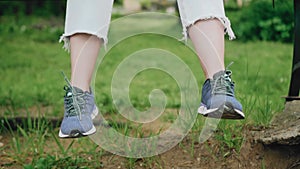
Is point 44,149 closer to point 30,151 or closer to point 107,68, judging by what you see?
point 30,151

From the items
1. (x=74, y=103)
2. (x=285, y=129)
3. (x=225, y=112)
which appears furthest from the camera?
(x=285, y=129)

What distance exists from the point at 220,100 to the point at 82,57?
0.52 m

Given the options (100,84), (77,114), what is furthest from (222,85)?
(100,84)

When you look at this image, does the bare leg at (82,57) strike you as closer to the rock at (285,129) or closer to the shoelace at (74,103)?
the shoelace at (74,103)

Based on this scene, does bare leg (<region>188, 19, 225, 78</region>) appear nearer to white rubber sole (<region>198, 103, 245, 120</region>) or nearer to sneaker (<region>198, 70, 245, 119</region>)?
sneaker (<region>198, 70, 245, 119</region>)

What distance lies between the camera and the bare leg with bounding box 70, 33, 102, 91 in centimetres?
200

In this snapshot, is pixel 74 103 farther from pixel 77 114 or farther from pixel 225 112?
pixel 225 112

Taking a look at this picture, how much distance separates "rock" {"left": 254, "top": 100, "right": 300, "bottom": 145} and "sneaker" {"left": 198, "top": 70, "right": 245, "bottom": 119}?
298mm

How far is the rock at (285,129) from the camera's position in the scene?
2088mm

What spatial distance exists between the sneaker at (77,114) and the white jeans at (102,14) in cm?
22

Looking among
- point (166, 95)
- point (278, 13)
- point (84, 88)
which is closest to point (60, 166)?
point (84, 88)

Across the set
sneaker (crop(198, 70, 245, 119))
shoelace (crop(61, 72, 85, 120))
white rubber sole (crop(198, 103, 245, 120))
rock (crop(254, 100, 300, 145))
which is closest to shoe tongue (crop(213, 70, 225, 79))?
sneaker (crop(198, 70, 245, 119))

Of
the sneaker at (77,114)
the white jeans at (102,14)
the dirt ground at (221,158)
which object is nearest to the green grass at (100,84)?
the dirt ground at (221,158)

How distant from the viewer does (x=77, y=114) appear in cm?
196
